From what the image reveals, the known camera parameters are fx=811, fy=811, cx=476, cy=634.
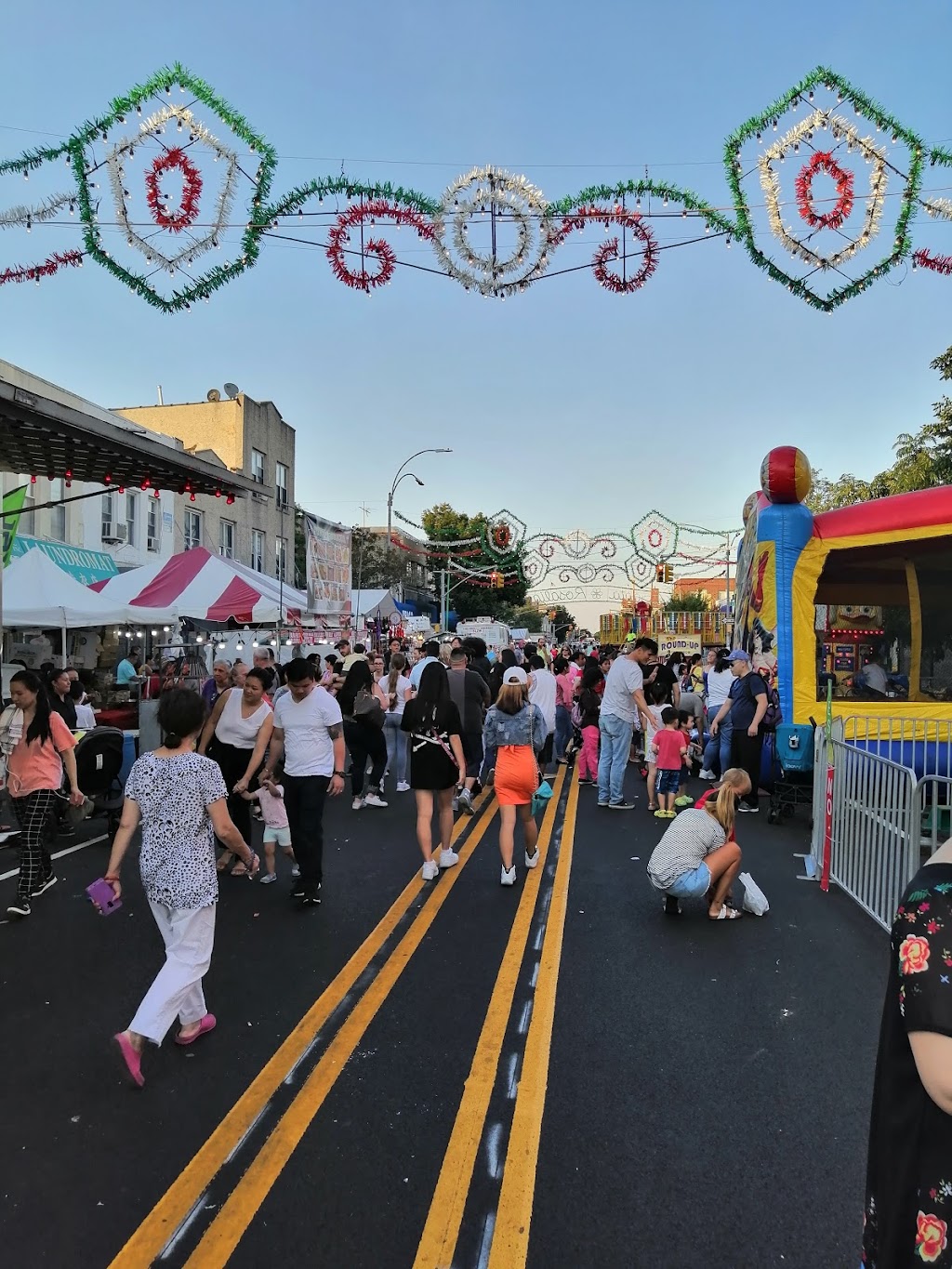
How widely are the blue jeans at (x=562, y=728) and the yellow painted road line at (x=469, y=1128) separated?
25.8 ft

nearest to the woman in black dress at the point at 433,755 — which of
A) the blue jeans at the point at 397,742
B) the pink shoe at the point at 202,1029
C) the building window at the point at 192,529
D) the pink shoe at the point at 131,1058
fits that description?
the pink shoe at the point at 202,1029

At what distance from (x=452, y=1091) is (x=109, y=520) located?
2271cm

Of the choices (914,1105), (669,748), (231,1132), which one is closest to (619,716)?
(669,748)

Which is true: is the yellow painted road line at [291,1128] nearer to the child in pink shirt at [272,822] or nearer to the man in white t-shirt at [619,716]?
the child in pink shirt at [272,822]

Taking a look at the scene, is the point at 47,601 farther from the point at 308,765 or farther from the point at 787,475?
the point at 787,475

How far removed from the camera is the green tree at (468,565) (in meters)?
48.0

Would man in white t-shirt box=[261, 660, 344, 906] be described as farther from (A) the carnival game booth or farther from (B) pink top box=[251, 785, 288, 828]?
(A) the carnival game booth

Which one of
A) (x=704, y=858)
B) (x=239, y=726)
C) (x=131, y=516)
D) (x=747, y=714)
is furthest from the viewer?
(x=131, y=516)

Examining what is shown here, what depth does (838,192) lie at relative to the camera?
8414 millimetres

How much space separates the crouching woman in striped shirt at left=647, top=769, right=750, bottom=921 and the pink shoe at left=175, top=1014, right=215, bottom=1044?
2998 millimetres

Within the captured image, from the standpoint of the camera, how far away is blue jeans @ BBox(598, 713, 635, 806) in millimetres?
9484

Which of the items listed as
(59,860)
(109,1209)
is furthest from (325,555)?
(109,1209)

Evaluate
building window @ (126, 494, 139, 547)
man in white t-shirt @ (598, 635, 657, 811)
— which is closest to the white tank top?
man in white t-shirt @ (598, 635, 657, 811)

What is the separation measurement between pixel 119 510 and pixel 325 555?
7.83 m
